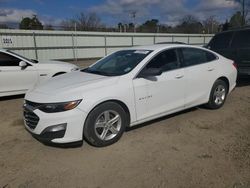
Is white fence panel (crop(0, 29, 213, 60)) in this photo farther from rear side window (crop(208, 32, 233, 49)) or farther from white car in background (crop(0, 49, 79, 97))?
rear side window (crop(208, 32, 233, 49))

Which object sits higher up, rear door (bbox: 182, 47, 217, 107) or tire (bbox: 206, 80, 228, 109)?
rear door (bbox: 182, 47, 217, 107)

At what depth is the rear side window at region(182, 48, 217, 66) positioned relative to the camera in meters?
5.14

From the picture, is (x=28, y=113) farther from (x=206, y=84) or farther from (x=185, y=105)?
(x=206, y=84)

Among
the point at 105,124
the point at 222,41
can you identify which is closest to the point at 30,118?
the point at 105,124

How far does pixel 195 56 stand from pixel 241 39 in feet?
12.2

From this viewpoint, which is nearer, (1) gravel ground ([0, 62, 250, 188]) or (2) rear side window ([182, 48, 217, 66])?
(1) gravel ground ([0, 62, 250, 188])

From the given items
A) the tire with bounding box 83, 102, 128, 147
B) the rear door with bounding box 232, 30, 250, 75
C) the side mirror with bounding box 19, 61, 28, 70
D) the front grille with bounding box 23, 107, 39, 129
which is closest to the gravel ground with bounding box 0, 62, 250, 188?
the tire with bounding box 83, 102, 128, 147

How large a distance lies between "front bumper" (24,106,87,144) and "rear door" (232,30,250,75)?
19.8ft

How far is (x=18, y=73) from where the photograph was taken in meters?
7.18

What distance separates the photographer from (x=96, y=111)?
3.83 m

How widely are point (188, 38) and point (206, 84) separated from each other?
26.4 m

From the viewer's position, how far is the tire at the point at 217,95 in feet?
18.5

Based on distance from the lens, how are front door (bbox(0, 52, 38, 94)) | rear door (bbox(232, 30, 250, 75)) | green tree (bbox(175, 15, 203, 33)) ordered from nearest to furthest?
front door (bbox(0, 52, 38, 94))
rear door (bbox(232, 30, 250, 75))
green tree (bbox(175, 15, 203, 33))

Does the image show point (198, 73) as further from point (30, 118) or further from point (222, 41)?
point (222, 41)
